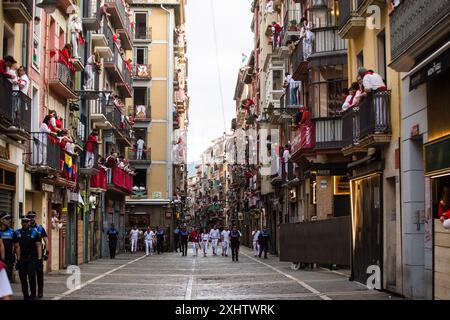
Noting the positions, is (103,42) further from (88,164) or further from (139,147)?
(139,147)

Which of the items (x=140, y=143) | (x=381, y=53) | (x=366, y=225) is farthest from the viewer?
(x=140, y=143)

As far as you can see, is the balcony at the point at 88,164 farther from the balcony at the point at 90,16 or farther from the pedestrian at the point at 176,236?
the pedestrian at the point at 176,236

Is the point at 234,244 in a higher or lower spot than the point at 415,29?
lower

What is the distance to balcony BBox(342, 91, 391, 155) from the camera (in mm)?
20844

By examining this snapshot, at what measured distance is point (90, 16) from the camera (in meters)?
39.6

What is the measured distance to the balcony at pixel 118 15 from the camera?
48469 millimetres

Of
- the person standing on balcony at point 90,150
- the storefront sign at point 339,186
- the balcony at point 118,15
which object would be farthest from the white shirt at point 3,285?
the balcony at point 118,15

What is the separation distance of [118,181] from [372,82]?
3065 centimetres

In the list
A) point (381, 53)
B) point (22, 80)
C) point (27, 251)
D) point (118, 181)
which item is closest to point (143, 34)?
point (118, 181)

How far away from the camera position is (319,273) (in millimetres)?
28547

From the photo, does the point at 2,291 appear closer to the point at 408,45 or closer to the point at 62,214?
the point at 408,45

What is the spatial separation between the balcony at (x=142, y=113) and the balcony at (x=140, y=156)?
255 centimetres

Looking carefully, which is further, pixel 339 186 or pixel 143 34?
pixel 143 34

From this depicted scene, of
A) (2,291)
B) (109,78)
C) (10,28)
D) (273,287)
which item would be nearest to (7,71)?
(10,28)
